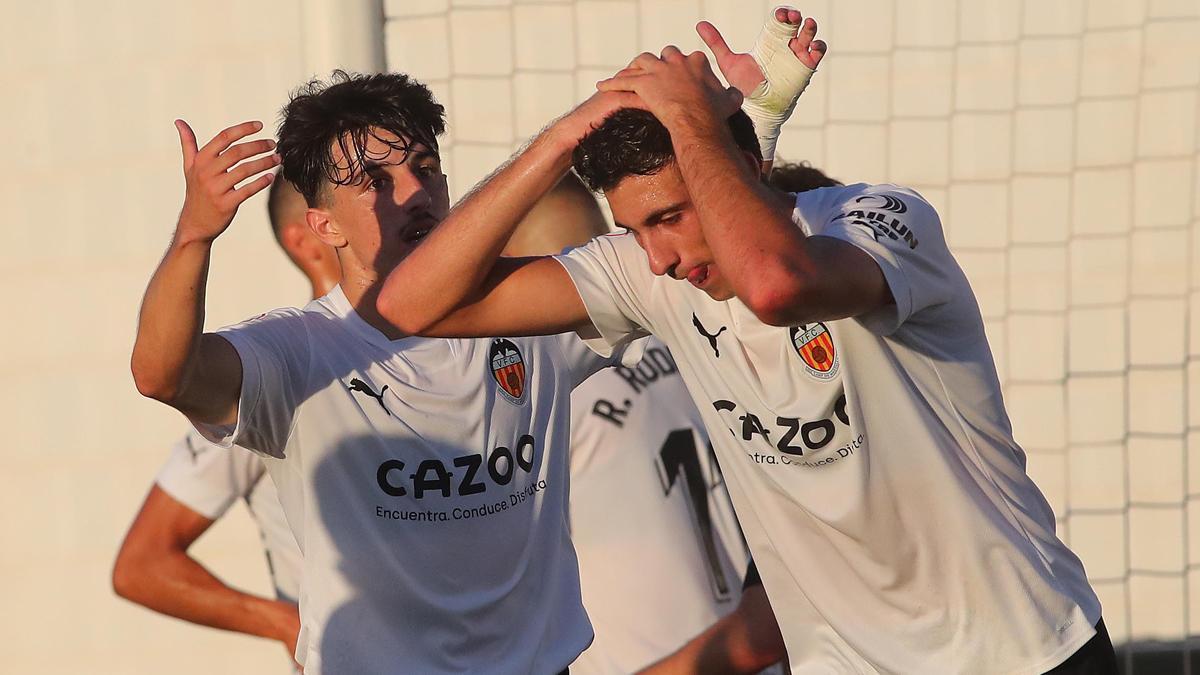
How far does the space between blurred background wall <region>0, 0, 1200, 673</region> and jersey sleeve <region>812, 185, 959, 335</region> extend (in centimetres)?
265

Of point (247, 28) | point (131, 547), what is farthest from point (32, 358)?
point (131, 547)

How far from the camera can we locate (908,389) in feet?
8.29

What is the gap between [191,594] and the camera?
365 cm

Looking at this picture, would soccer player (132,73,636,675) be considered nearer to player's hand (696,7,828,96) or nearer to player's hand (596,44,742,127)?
player's hand (696,7,828,96)

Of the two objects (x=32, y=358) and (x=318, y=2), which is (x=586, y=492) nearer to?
(x=318, y=2)

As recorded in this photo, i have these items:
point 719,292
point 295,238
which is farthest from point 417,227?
point 295,238

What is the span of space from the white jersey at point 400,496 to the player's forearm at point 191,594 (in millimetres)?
506

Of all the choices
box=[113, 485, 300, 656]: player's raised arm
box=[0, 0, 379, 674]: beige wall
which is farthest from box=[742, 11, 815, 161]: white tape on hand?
box=[0, 0, 379, 674]: beige wall

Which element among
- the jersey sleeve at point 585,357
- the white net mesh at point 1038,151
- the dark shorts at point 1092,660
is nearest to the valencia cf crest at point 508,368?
the jersey sleeve at point 585,357

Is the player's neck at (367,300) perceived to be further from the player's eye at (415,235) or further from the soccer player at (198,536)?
the soccer player at (198,536)

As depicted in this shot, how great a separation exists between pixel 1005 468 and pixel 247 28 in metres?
3.40

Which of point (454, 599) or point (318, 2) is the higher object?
point (318, 2)

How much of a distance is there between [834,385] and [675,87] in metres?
0.59

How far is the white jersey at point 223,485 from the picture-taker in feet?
12.2
